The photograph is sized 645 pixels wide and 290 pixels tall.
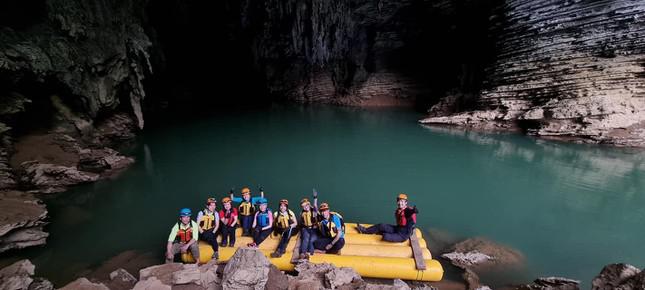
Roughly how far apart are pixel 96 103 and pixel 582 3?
63.8ft

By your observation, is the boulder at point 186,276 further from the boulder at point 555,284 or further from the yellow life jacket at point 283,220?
the boulder at point 555,284

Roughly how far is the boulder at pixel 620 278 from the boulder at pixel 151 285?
15.2 feet

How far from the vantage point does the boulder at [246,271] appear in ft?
12.1

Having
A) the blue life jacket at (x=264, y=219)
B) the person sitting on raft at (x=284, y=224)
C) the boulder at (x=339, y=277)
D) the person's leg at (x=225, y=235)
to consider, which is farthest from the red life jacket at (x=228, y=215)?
the boulder at (x=339, y=277)

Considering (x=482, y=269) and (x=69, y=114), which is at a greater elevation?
(x=69, y=114)

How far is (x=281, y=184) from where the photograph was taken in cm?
962

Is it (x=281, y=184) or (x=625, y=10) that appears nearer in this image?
(x=281, y=184)

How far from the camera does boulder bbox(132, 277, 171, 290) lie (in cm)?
404

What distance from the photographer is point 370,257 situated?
209 inches

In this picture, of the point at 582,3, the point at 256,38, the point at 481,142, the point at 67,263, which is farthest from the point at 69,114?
the point at 582,3

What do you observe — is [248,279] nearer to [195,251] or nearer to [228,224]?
[195,251]

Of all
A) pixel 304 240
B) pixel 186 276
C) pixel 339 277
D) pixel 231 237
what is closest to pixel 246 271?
pixel 186 276

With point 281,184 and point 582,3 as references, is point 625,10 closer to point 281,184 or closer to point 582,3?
point 582,3

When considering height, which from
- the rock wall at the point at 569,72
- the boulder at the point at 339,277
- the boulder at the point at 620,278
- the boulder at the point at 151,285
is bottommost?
the boulder at the point at 339,277
